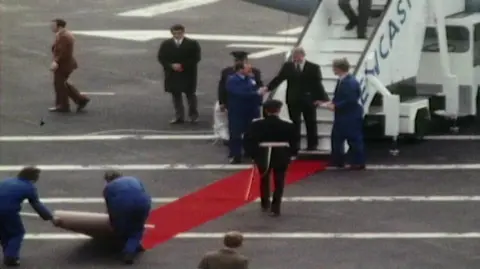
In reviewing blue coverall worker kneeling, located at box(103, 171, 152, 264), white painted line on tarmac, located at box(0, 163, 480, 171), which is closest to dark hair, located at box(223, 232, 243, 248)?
blue coverall worker kneeling, located at box(103, 171, 152, 264)

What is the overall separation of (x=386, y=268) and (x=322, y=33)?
7242 mm

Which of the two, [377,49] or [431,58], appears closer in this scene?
[377,49]

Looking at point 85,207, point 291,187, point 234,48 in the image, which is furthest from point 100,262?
point 234,48

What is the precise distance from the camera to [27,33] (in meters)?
34.4

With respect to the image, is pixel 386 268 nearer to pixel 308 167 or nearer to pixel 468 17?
pixel 308 167

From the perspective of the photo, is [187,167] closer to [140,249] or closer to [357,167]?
[357,167]

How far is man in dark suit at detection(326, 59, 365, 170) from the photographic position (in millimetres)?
20906

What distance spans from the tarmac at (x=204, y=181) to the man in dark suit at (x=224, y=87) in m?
0.30

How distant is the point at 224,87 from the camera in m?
22.1

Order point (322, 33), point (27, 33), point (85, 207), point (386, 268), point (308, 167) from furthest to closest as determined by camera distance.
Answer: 1. point (27, 33)
2. point (322, 33)
3. point (308, 167)
4. point (85, 207)
5. point (386, 268)

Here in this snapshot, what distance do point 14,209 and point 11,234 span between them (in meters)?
0.33

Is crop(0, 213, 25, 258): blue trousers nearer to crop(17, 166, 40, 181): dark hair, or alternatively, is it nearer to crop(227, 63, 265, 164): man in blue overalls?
crop(17, 166, 40, 181): dark hair

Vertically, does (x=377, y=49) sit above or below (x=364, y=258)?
above

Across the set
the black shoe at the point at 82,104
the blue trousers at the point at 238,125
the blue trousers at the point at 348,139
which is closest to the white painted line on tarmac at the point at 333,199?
the blue trousers at the point at 348,139
